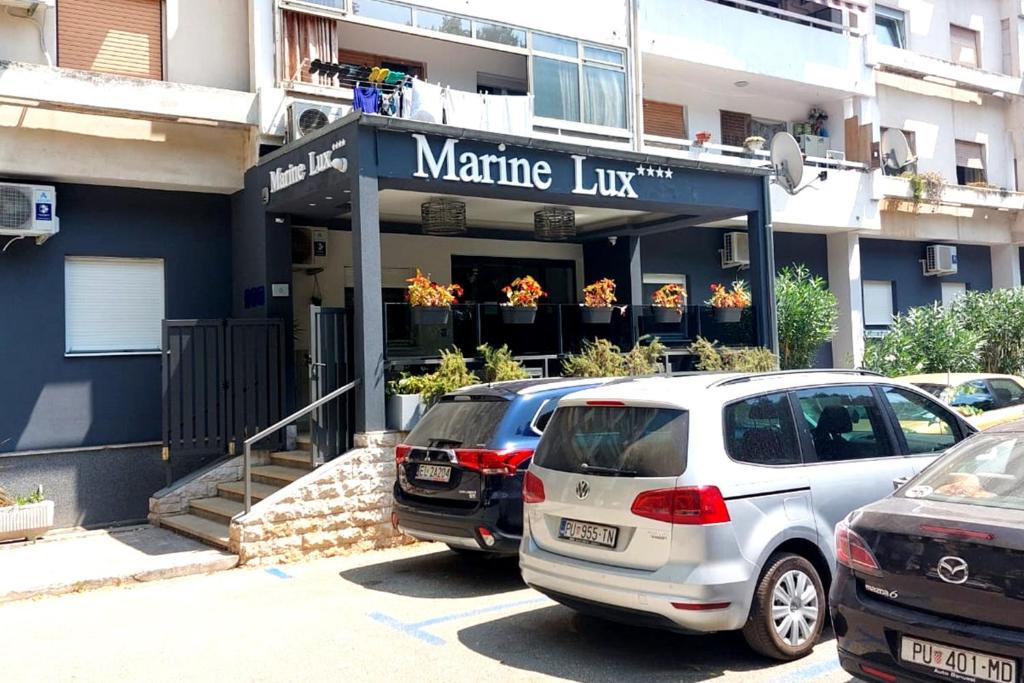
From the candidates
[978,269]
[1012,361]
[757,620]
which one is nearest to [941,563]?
[757,620]

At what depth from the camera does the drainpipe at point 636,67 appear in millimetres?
14633

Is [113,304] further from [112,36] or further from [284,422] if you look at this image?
[284,422]

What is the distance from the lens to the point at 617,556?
526 centimetres

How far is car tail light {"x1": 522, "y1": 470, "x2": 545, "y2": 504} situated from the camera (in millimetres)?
5906

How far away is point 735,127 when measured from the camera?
59.4ft

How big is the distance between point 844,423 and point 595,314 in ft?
20.1

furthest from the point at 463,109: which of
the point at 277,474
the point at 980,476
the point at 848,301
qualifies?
the point at 848,301

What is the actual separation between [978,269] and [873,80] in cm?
633

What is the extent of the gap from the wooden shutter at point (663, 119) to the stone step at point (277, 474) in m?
9.69

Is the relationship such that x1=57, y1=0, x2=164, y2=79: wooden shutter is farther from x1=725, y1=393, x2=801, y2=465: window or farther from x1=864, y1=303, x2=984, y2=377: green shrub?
x1=864, y1=303, x2=984, y2=377: green shrub

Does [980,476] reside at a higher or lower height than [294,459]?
higher

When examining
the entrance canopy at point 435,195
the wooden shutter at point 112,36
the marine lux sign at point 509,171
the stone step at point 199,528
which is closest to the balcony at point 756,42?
the entrance canopy at point 435,195

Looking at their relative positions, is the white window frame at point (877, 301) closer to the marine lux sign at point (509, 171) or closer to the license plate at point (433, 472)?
the marine lux sign at point (509, 171)

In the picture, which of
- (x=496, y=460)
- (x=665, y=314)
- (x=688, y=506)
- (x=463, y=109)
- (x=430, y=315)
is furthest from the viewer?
(x=665, y=314)
